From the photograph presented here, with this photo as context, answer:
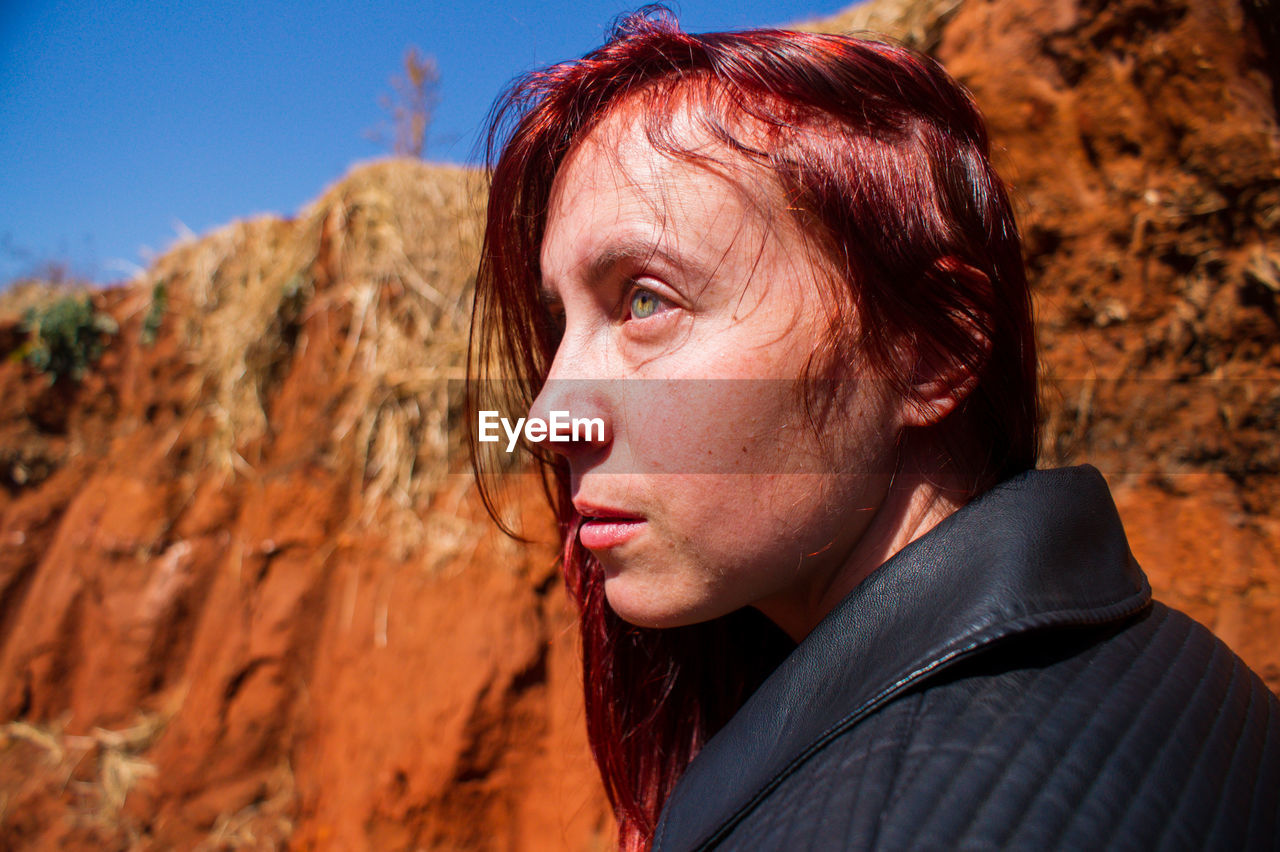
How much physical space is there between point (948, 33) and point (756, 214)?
2.72 m

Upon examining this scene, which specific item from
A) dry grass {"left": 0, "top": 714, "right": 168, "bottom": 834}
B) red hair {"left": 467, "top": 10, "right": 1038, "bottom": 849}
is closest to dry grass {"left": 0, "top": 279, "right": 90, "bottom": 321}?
dry grass {"left": 0, "top": 714, "right": 168, "bottom": 834}

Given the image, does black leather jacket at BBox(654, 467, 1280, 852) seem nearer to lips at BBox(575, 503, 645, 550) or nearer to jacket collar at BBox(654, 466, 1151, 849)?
jacket collar at BBox(654, 466, 1151, 849)

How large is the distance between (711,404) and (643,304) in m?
0.20

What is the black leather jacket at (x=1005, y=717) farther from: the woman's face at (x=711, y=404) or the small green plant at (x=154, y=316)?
the small green plant at (x=154, y=316)

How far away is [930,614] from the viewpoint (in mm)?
814

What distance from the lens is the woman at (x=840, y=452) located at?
0.74m

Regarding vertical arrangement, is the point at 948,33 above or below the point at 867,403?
above

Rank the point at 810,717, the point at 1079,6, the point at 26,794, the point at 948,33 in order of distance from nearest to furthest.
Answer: the point at 810,717 < the point at 1079,6 < the point at 948,33 < the point at 26,794

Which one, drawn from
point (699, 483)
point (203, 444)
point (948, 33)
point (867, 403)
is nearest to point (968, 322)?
point (867, 403)

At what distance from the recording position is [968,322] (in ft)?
3.25

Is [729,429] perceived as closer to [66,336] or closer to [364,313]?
[364,313]

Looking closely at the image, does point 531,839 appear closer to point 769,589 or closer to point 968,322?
point 769,589

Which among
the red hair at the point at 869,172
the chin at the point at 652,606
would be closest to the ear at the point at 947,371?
the red hair at the point at 869,172

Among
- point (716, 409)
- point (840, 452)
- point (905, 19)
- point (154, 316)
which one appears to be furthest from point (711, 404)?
point (154, 316)
